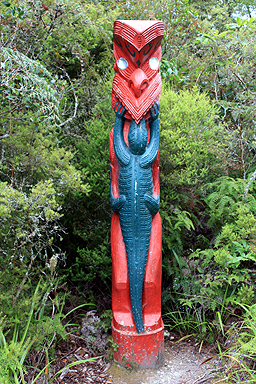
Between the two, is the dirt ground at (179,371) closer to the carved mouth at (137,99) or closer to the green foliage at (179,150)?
the green foliage at (179,150)

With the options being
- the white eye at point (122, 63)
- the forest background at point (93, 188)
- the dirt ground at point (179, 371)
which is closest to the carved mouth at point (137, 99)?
the white eye at point (122, 63)

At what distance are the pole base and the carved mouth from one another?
2.06 m

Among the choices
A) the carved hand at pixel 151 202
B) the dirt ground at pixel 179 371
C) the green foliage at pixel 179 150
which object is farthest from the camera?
the green foliage at pixel 179 150

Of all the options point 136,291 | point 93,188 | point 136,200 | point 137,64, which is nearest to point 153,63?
point 137,64

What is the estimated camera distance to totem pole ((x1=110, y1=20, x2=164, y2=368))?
315 centimetres

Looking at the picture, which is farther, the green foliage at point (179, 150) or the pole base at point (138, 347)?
the green foliage at point (179, 150)

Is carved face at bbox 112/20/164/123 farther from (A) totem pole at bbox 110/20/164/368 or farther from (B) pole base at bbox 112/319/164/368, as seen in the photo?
(B) pole base at bbox 112/319/164/368

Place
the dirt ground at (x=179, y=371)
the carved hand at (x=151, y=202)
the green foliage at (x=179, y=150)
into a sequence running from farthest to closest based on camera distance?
1. the green foliage at (x=179, y=150)
2. the carved hand at (x=151, y=202)
3. the dirt ground at (x=179, y=371)

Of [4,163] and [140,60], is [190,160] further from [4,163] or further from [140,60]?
[4,163]

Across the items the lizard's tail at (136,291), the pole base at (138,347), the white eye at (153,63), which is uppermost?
the white eye at (153,63)

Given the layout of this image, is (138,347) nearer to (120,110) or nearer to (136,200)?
(136,200)

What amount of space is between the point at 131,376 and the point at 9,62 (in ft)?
10.8

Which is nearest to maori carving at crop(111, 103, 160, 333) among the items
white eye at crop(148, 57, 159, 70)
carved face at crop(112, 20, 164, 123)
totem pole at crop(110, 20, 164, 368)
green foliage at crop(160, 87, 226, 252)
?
totem pole at crop(110, 20, 164, 368)

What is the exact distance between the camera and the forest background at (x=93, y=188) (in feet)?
10.7
